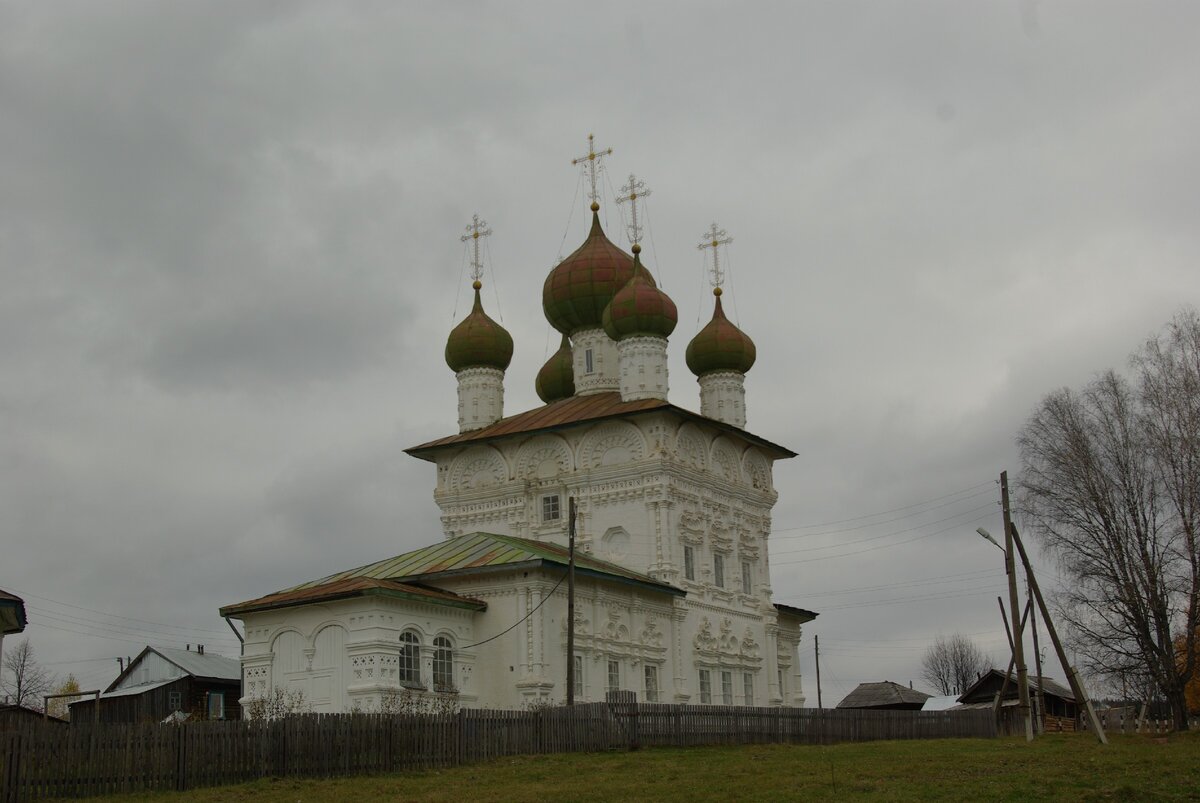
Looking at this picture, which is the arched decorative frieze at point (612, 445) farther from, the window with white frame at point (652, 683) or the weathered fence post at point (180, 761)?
the weathered fence post at point (180, 761)

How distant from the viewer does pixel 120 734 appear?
1720 centimetres

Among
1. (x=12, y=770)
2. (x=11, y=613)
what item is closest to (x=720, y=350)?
(x=11, y=613)

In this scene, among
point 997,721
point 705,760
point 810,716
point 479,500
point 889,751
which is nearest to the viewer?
point 705,760

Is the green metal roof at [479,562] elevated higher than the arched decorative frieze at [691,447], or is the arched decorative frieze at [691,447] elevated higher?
the arched decorative frieze at [691,447]

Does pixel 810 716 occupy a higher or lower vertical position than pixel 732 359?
lower

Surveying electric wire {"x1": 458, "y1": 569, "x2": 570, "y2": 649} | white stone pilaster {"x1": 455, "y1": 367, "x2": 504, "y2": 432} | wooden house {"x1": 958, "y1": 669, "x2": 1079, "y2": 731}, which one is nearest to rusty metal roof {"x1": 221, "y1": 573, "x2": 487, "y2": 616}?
electric wire {"x1": 458, "y1": 569, "x2": 570, "y2": 649}

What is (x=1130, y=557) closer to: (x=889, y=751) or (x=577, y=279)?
(x=889, y=751)

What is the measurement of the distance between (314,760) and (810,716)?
44.7ft

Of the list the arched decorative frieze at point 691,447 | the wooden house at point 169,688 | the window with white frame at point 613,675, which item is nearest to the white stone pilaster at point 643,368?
the arched decorative frieze at point 691,447

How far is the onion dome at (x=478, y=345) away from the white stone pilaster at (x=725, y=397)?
5.76 meters

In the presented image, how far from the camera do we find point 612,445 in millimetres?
35375

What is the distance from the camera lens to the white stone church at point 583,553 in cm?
2819

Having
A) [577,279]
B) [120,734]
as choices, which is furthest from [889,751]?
[577,279]

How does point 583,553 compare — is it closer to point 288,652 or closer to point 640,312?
point 640,312
